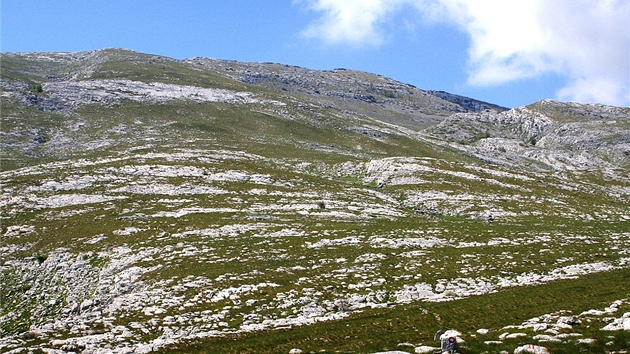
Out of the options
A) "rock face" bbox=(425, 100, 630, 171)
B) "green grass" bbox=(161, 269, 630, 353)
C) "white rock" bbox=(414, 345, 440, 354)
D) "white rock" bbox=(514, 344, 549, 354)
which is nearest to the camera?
"white rock" bbox=(514, 344, 549, 354)

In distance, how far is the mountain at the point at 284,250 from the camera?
21.8 meters

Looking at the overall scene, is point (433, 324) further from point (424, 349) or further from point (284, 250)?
point (284, 250)

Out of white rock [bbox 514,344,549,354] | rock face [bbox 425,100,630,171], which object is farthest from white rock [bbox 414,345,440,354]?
rock face [bbox 425,100,630,171]

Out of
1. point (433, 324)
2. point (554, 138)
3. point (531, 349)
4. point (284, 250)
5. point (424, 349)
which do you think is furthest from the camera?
point (554, 138)

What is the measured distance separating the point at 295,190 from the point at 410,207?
62.1 ft

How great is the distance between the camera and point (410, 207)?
62.5 m

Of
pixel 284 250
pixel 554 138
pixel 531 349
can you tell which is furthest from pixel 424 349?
pixel 554 138

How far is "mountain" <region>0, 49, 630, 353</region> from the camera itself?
71.5 feet

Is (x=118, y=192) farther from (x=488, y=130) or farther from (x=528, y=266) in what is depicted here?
(x=488, y=130)

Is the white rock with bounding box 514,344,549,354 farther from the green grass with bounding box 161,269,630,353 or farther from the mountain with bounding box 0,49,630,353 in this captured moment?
the mountain with bounding box 0,49,630,353

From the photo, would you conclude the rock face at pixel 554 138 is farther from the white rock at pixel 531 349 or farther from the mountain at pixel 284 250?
the white rock at pixel 531 349

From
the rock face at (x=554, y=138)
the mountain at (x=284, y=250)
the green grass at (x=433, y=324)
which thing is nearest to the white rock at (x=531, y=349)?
the green grass at (x=433, y=324)

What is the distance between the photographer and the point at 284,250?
38.1 meters

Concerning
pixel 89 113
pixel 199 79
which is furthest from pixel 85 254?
pixel 199 79
